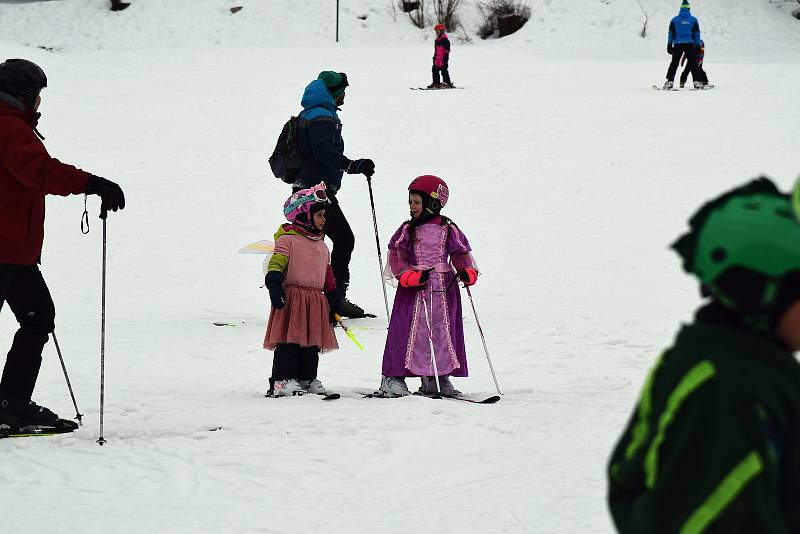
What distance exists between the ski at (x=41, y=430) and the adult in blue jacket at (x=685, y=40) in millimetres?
15601

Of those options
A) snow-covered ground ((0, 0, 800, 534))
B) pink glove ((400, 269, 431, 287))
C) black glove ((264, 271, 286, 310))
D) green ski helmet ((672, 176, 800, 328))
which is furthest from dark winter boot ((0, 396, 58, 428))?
green ski helmet ((672, 176, 800, 328))

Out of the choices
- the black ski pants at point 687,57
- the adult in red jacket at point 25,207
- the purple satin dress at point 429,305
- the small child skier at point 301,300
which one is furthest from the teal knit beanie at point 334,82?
the black ski pants at point 687,57

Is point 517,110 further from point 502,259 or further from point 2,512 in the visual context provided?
point 2,512

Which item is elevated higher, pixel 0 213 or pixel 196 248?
pixel 0 213

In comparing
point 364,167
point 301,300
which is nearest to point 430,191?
point 301,300

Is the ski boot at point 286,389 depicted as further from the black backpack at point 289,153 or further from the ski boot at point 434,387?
the black backpack at point 289,153

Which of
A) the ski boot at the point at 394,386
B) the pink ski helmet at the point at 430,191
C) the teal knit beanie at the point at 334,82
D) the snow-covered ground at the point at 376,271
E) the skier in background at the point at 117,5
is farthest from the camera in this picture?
the skier in background at the point at 117,5

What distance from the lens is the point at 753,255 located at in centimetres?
172

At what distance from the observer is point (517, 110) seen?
18.2 metres

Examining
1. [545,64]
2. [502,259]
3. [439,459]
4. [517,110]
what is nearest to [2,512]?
[439,459]

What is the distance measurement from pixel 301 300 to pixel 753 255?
4.98 metres

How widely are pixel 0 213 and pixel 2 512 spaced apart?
5.03 feet

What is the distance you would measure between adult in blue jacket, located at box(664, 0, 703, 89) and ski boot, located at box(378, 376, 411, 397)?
14.0 metres

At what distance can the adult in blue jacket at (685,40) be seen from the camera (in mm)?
19188
